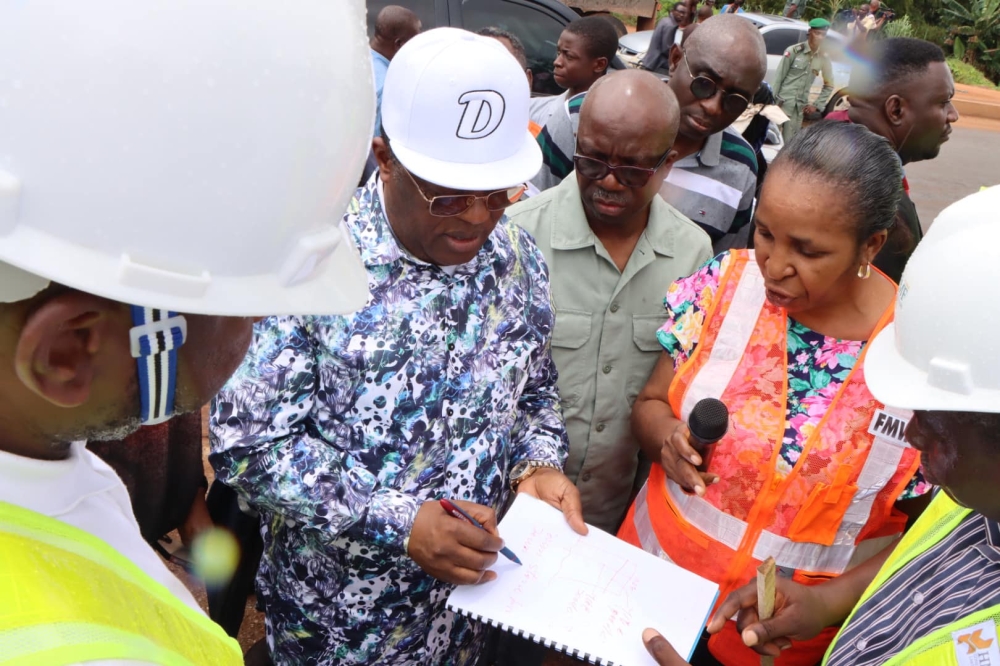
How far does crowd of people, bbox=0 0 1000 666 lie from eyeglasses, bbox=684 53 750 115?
31.2 inches

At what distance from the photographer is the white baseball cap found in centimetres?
168

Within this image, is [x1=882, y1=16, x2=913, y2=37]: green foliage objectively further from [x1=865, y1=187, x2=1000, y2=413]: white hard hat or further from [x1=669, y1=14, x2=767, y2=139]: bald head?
[x1=865, y1=187, x2=1000, y2=413]: white hard hat

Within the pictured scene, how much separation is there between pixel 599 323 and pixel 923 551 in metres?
1.24

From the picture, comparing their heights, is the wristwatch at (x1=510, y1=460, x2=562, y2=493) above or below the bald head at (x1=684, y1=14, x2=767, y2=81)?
below

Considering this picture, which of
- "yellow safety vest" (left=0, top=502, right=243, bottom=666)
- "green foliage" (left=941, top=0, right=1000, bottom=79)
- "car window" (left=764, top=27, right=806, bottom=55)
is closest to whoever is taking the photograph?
"yellow safety vest" (left=0, top=502, right=243, bottom=666)

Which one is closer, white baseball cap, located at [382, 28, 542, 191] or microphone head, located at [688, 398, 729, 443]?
white baseball cap, located at [382, 28, 542, 191]

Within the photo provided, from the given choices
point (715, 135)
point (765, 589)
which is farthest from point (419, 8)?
point (765, 589)

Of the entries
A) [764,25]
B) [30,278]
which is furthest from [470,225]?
[764,25]

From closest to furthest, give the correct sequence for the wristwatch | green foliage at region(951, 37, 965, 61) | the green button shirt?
1. the wristwatch
2. the green button shirt
3. green foliage at region(951, 37, 965, 61)

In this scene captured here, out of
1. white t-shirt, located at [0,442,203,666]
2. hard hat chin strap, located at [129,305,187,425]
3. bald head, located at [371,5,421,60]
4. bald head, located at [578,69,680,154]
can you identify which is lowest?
bald head, located at [371,5,421,60]

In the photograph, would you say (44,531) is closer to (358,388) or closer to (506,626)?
(358,388)

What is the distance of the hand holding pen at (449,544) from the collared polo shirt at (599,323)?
923 millimetres

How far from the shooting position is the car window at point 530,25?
6496 millimetres

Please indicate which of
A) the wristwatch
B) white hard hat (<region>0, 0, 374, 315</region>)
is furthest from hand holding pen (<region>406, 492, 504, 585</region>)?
white hard hat (<region>0, 0, 374, 315</region>)
